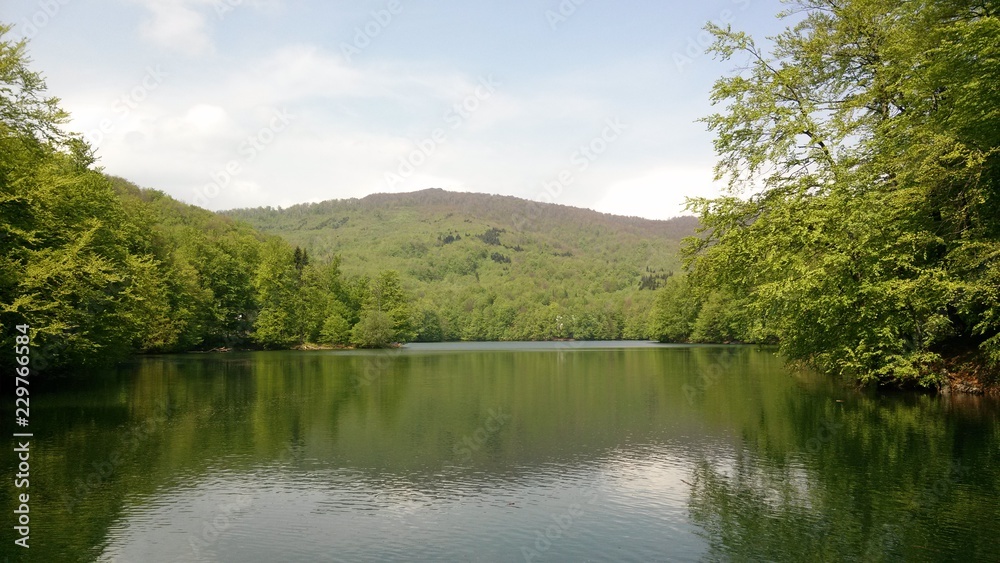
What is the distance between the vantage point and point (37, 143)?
31.9 m

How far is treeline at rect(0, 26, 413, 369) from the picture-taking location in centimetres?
2731

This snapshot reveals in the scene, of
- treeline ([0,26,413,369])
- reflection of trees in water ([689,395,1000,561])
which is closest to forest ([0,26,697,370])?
treeline ([0,26,413,369])

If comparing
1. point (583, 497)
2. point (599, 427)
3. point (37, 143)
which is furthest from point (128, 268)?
point (583, 497)

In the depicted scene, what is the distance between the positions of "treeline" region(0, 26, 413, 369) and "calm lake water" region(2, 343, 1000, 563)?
5093mm

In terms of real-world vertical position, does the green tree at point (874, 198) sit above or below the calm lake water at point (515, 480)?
above

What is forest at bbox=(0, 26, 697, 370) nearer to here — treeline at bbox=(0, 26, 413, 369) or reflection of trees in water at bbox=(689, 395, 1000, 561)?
treeline at bbox=(0, 26, 413, 369)

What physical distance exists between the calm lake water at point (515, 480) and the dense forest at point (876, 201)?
2.95 metres

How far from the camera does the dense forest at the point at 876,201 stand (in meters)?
21.6

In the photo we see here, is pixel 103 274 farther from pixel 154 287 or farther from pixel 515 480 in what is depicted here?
pixel 154 287

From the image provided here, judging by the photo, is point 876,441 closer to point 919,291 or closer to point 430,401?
point 919,291

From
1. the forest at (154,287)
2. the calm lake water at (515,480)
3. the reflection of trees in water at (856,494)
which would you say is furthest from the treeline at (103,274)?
the reflection of trees in water at (856,494)

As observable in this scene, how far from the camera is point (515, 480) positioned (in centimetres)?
1504

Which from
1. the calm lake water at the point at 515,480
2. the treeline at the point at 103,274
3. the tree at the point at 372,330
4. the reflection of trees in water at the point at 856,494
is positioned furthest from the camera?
the tree at the point at 372,330

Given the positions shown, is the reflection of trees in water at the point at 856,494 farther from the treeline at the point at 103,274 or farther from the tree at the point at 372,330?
the tree at the point at 372,330
